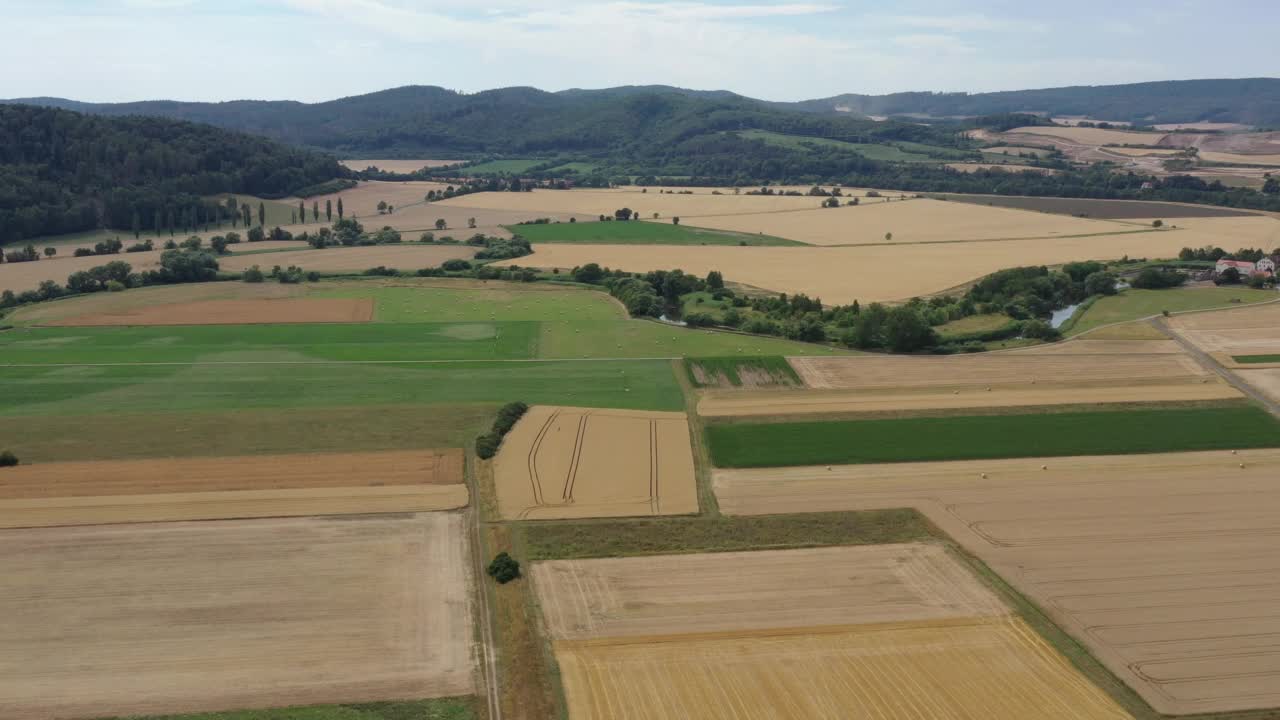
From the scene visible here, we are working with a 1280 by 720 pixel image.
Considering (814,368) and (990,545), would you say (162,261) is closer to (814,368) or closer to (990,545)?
(814,368)

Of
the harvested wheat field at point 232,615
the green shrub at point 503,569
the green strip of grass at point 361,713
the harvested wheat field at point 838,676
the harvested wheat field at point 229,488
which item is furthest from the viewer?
the harvested wheat field at point 229,488

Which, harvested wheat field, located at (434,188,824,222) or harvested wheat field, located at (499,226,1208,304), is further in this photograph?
harvested wheat field, located at (434,188,824,222)

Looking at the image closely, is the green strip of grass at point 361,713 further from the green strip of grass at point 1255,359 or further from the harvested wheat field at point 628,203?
the harvested wheat field at point 628,203

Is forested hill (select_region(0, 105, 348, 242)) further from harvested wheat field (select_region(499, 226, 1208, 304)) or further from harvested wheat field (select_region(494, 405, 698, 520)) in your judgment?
harvested wheat field (select_region(494, 405, 698, 520))

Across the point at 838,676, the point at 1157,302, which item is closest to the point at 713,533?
the point at 838,676

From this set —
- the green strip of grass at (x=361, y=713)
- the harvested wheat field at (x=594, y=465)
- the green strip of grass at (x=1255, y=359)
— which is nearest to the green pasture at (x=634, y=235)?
the green strip of grass at (x=1255, y=359)

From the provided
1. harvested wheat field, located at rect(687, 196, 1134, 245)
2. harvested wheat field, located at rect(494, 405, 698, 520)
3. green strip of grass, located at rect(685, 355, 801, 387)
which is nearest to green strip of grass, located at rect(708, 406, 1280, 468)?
harvested wheat field, located at rect(494, 405, 698, 520)

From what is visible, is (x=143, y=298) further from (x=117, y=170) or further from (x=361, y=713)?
(x=361, y=713)
